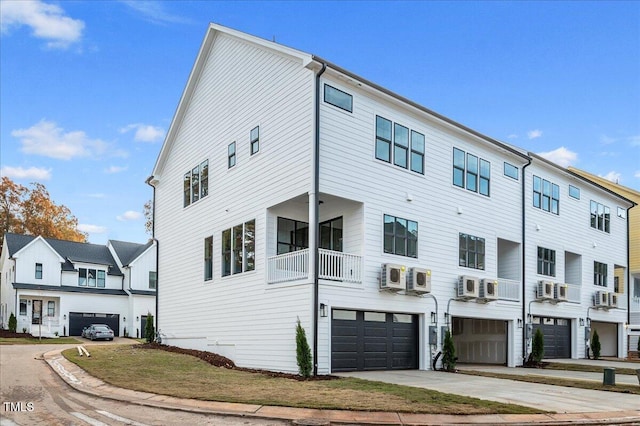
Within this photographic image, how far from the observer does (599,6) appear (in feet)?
63.0

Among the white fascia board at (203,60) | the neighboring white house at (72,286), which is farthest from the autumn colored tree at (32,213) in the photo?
the white fascia board at (203,60)

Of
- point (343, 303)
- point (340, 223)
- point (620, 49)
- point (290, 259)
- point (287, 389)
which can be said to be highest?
point (620, 49)

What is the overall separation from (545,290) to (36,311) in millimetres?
35709

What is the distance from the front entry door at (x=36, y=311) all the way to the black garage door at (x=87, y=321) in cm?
214

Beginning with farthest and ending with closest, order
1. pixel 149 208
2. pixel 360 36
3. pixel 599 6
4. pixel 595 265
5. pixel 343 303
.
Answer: pixel 149 208
pixel 595 265
pixel 360 36
pixel 599 6
pixel 343 303

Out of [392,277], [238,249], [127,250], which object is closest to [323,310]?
[392,277]

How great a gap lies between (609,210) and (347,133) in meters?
20.5

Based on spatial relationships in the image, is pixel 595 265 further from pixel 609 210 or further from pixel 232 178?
pixel 232 178

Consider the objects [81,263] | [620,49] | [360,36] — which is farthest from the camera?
[81,263]

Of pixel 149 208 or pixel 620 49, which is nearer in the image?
pixel 620 49

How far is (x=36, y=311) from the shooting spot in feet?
140

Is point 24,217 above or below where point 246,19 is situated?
below

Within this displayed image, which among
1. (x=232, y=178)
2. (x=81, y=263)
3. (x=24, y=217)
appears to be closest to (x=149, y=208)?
(x=81, y=263)

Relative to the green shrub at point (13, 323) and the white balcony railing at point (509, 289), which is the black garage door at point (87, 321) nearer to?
the green shrub at point (13, 323)
